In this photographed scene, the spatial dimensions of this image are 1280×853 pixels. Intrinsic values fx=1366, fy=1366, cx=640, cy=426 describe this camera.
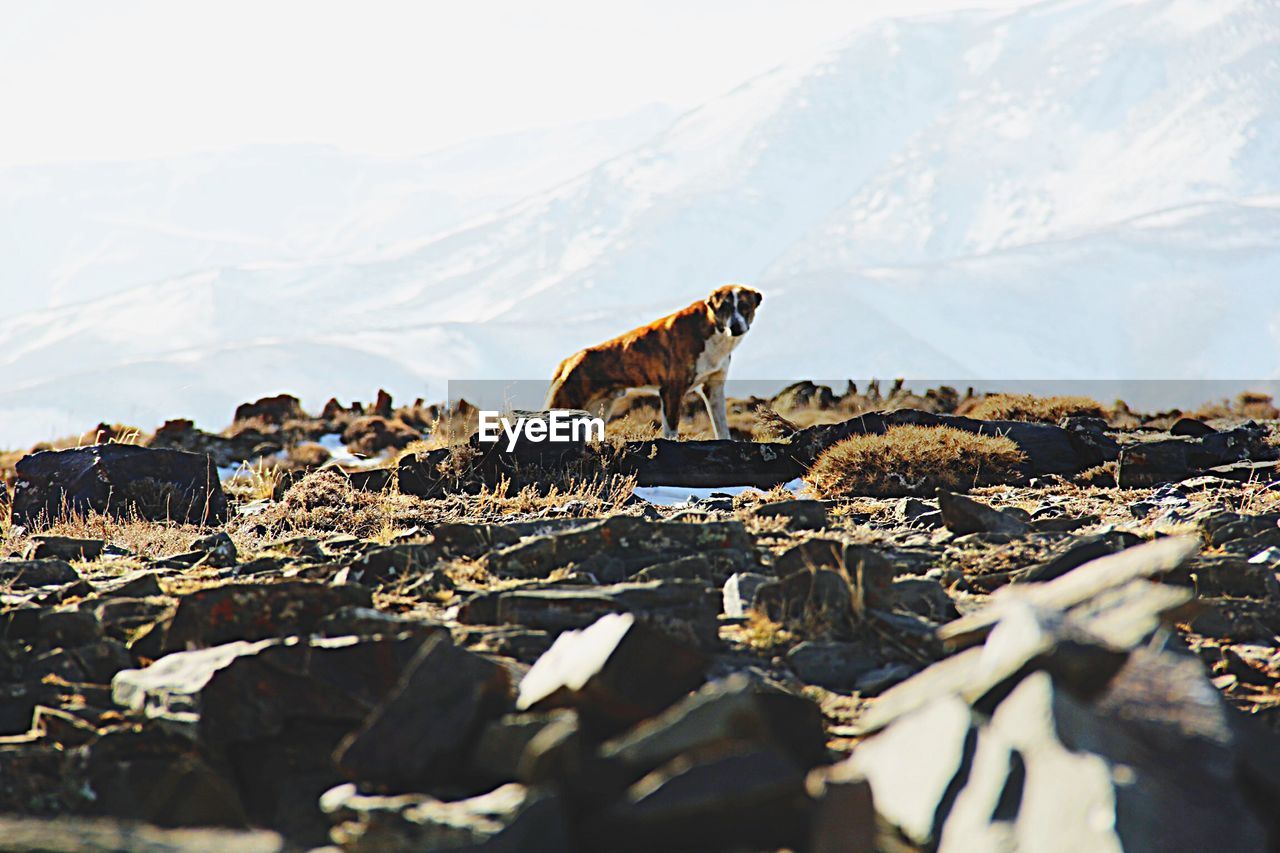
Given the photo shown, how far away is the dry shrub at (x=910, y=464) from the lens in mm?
11125

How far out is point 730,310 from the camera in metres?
14.3

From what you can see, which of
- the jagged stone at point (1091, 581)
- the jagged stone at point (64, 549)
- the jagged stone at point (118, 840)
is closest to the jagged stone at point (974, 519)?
the jagged stone at point (1091, 581)

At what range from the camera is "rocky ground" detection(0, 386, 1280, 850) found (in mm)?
3029

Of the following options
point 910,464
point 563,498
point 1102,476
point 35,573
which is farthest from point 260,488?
point 1102,476

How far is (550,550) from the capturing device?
20.6 ft

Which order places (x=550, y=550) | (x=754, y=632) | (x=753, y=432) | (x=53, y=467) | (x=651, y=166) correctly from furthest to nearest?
(x=651, y=166), (x=753, y=432), (x=53, y=467), (x=550, y=550), (x=754, y=632)

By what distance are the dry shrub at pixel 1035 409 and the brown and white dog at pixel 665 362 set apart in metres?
4.25

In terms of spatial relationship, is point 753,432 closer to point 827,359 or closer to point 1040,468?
point 1040,468

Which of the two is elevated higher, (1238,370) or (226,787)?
(1238,370)

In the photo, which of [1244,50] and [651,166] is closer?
[1244,50]

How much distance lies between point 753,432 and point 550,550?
11602 millimetres

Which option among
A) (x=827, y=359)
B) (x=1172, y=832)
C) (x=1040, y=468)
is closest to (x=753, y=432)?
(x=1040, y=468)

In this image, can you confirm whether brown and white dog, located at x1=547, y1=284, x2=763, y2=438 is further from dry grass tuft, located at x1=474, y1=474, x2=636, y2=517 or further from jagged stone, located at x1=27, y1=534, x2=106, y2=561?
jagged stone, located at x1=27, y1=534, x2=106, y2=561

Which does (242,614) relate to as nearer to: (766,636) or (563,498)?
(766,636)
